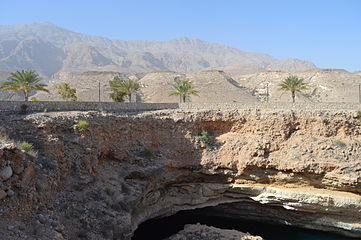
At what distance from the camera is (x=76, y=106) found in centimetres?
2316

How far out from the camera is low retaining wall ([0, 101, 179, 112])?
1983 centimetres

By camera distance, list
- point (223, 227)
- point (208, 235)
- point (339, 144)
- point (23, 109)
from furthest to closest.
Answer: point (223, 227) < point (339, 144) < point (23, 109) < point (208, 235)

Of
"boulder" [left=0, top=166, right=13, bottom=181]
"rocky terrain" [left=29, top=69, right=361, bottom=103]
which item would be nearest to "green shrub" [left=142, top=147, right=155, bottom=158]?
"boulder" [left=0, top=166, right=13, bottom=181]

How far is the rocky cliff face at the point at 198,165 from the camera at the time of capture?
53.3 feet

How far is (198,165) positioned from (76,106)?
9535 mm

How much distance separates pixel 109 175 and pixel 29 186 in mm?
6477

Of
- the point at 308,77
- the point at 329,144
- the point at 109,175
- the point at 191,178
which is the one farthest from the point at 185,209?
the point at 308,77

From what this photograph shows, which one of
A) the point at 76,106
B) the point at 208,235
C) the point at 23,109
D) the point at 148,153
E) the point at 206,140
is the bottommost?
the point at 208,235

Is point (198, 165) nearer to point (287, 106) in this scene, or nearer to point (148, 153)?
point (148, 153)

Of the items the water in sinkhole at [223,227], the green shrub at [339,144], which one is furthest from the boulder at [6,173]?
the green shrub at [339,144]

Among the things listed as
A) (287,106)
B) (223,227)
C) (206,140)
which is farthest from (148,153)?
(287,106)

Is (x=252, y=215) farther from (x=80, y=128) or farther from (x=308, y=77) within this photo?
(x=308, y=77)

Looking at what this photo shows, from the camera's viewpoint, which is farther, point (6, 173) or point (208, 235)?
point (208, 235)

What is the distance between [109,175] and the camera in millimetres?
19016
